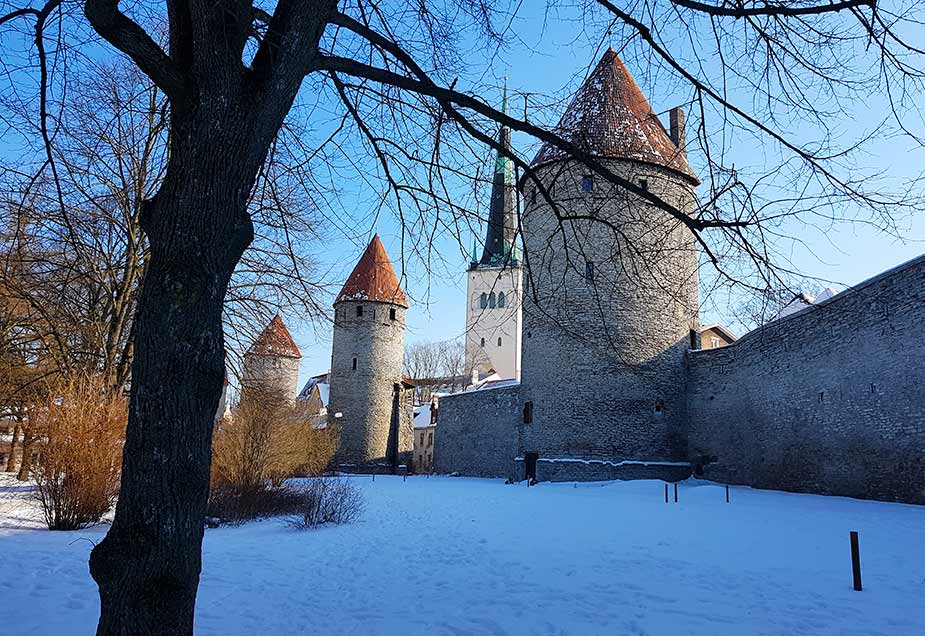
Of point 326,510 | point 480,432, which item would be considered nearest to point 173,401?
point 326,510

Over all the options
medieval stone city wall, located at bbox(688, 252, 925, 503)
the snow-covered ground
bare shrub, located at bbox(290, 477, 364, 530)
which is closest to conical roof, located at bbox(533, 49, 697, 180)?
the snow-covered ground

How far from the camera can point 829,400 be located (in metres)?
13.4

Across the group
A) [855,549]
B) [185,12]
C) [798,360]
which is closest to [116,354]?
[185,12]

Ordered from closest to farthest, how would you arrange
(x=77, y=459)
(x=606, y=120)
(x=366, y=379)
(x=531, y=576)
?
(x=606, y=120) < (x=531, y=576) < (x=77, y=459) < (x=366, y=379)

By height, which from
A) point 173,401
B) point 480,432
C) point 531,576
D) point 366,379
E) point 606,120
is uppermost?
point 366,379

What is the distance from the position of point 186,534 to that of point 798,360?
14982 mm

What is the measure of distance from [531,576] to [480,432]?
1962cm

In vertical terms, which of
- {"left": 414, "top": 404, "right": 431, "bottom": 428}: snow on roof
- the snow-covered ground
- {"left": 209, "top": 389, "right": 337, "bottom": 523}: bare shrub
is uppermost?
{"left": 414, "top": 404, "right": 431, "bottom": 428}: snow on roof

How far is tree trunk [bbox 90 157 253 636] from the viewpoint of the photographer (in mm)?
2248

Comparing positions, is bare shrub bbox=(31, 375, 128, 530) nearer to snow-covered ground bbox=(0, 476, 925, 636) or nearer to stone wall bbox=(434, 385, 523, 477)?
snow-covered ground bbox=(0, 476, 925, 636)

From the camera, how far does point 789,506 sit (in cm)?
1149

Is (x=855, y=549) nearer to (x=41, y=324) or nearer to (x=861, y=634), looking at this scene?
(x=861, y=634)

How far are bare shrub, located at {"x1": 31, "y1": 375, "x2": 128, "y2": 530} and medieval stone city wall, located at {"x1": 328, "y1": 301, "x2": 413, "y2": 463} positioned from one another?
70.6 ft

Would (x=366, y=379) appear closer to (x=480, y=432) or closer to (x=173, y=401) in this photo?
(x=480, y=432)
